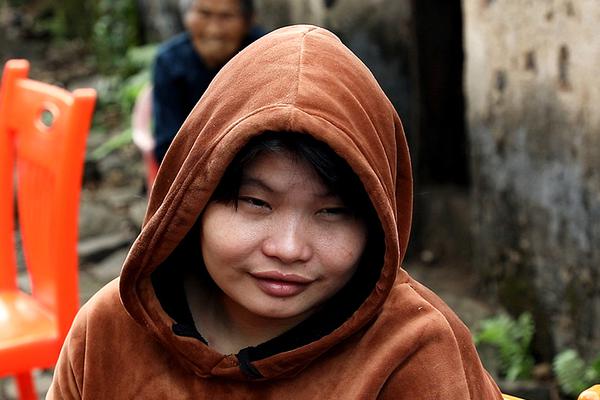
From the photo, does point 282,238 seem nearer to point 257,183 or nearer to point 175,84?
point 257,183

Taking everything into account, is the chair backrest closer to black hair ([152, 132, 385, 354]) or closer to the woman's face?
black hair ([152, 132, 385, 354])

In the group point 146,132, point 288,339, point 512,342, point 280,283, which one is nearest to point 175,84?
point 146,132

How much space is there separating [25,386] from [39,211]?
502 millimetres

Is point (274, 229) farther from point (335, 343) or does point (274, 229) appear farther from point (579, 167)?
point (579, 167)

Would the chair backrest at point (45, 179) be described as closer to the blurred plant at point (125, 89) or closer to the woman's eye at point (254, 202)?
the woman's eye at point (254, 202)

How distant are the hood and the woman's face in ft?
0.16

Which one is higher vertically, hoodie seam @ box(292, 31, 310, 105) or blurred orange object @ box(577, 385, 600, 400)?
hoodie seam @ box(292, 31, 310, 105)

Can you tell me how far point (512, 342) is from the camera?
4008 mm

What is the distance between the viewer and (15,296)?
130 inches

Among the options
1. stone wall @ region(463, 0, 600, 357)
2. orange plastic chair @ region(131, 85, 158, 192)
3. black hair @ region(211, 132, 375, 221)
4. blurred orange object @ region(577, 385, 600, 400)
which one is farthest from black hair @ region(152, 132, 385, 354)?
orange plastic chair @ region(131, 85, 158, 192)

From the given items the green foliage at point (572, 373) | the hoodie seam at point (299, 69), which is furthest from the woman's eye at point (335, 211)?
the green foliage at point (572, 373)

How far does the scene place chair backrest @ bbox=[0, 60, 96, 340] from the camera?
291 centimetres

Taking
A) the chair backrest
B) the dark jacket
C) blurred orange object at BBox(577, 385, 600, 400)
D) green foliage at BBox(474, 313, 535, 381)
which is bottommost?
green foliage at BBox(474, 313, 535, 381)

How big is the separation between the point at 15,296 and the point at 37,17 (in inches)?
317
